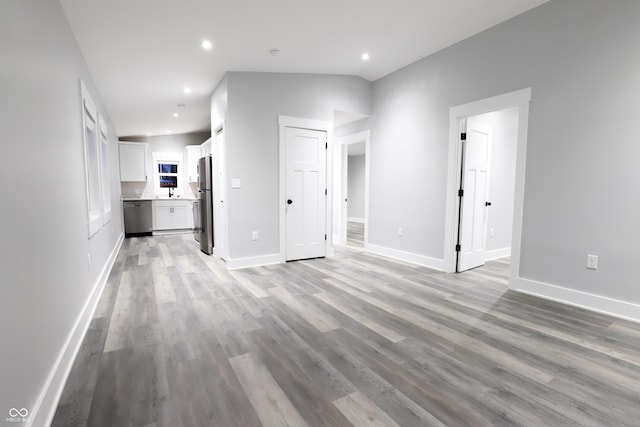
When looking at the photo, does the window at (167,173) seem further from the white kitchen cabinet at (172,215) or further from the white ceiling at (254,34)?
the white ceiling at (254,34)

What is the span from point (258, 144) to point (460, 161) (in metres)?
2.79

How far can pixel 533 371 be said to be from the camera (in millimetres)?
1896

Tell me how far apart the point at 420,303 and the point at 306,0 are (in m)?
3.02

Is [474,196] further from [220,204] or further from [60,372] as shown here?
[60,372]

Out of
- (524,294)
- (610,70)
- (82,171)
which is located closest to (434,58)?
(610,70)

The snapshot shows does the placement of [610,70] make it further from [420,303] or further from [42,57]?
[42,57]

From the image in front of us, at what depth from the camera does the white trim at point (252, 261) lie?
14.1 ft

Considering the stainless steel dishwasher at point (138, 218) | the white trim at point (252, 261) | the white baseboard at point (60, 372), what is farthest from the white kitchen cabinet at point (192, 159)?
the white baseboard at point (60, 372)

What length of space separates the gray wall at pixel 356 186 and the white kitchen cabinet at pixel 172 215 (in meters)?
5.76

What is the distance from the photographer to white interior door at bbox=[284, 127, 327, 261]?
4.65 m

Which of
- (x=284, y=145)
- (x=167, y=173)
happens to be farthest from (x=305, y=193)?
(x=167, y=173)

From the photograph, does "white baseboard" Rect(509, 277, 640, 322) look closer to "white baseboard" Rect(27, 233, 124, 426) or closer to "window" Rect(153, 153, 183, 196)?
"white baseboard" Rect(27, 233, 124, 426)

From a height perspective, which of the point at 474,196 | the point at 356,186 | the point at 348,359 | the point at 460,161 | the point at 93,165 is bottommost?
the point at 348,359

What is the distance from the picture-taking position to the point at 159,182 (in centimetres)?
837
